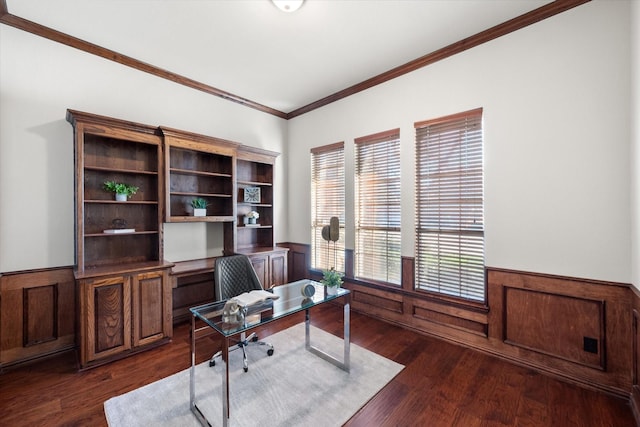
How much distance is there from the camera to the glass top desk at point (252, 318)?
1588 mm

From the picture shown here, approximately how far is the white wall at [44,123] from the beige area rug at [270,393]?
175cm

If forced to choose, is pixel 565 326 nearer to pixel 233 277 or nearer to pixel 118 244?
pixel 233 277

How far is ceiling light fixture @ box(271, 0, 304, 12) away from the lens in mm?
2221

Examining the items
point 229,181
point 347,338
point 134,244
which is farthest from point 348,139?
point 134,244

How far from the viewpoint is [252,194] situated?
412 centimetres

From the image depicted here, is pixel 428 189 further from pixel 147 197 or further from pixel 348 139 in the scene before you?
pixel 147 197

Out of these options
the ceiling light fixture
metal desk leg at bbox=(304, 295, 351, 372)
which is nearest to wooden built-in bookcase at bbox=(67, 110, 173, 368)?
metal desk leg at bbox=(304, 295, 351, 372)

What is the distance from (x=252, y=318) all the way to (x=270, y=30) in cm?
265

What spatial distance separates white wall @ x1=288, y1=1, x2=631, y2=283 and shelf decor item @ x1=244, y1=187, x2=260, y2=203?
2.61 m

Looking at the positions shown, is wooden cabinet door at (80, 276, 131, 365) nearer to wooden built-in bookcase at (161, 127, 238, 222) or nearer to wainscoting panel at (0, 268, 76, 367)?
wainscoting panel at (0, 268, 76, 367)

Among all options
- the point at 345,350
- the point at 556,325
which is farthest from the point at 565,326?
the point at 345,350

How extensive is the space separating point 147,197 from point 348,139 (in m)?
2.75

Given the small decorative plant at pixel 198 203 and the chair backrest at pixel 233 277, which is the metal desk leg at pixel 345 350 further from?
the small decorative plant at pixel 198 203

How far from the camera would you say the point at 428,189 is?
308 centimetres
